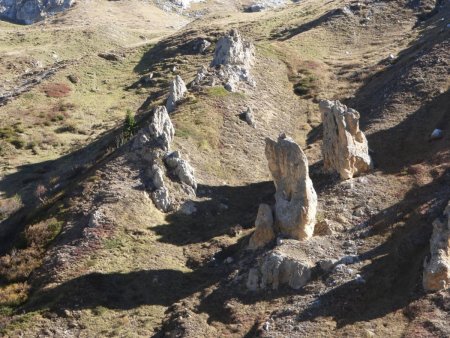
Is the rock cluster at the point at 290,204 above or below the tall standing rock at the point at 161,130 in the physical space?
below

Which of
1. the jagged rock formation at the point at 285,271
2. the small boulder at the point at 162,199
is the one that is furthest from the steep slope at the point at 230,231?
the jagged rock formation at the point at 285,271

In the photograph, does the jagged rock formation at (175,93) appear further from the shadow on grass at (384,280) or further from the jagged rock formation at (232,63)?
the shadow on grass at (384,280)

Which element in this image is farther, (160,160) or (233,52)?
(233,52)

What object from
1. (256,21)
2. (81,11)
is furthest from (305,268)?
(81,11)

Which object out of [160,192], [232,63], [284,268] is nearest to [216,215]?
[160,192]

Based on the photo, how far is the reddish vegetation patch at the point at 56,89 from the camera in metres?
93.4

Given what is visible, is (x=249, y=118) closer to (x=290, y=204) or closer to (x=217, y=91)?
(x=217, y=91)

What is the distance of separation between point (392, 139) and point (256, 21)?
8907 centimetres

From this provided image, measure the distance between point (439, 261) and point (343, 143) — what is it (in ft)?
52.7

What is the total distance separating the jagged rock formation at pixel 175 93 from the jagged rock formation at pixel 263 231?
25652 mm

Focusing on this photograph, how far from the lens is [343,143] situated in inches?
1855

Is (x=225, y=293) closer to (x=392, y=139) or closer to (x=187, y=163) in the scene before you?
(x=187, y=163)

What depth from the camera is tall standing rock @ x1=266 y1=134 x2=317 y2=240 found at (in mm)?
40156

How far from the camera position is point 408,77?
6400cm
